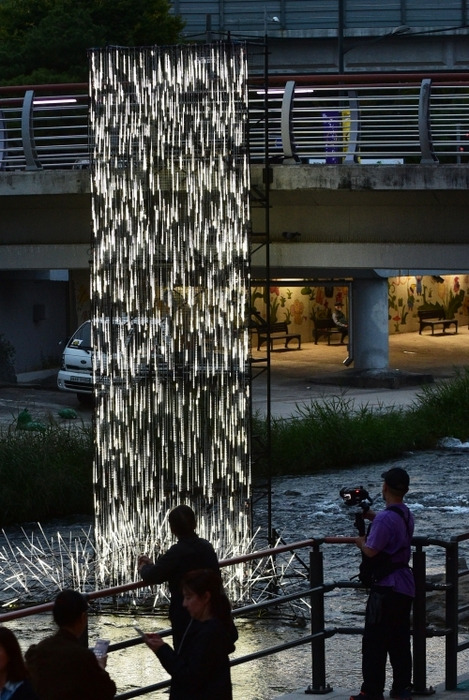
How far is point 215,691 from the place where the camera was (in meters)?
5.91

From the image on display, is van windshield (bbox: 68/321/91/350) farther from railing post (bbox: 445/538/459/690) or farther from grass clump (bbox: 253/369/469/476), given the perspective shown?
railing post (bbox: 445/538/459/690)

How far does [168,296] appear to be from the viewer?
510 inches

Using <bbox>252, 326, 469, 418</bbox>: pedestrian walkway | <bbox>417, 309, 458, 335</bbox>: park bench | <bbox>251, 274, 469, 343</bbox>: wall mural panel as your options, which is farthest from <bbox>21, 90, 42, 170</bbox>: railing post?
<bbox>417, 309, 458, 335</bbox>: park bench

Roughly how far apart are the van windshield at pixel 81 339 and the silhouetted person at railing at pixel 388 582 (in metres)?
21.3

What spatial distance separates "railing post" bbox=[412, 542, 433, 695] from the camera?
27.1 ft

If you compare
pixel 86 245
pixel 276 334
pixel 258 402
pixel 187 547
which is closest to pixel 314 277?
pixel 276 334

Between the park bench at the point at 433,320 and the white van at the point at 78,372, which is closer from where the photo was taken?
the white van at the point at 78,372

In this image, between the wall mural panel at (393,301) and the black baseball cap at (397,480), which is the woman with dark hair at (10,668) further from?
the wall mural panel at (393,301)

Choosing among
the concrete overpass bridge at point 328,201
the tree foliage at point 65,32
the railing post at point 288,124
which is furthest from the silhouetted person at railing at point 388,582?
the tree foliage at point 65,32

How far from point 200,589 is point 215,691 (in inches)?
17.4

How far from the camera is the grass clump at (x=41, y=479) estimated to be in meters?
17.5

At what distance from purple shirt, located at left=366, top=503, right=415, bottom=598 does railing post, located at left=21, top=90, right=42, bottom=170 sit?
11870 millimetres

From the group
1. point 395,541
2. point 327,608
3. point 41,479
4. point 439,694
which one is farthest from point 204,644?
point 41,479

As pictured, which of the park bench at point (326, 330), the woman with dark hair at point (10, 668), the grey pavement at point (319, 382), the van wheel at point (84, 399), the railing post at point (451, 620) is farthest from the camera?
the park bench at point (326, 330)
